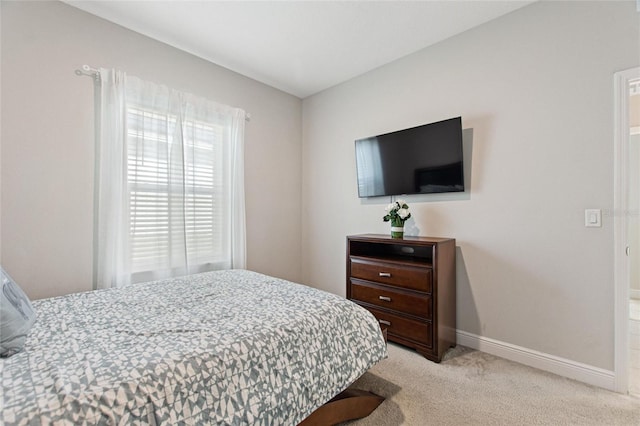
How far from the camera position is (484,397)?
5.73 feet

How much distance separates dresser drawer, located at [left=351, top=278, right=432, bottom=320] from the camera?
225cm

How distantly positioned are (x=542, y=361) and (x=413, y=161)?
181cm

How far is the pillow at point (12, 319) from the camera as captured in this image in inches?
40.4

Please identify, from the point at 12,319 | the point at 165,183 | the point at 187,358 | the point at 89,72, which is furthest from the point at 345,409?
the point at 89,72

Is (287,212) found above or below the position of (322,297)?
above

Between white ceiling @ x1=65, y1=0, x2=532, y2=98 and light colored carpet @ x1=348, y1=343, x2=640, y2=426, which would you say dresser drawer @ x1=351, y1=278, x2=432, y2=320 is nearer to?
light colored carpet @ x1=348, y1=343, x2=640, y2=426

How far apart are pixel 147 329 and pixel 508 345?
2470 millimetres

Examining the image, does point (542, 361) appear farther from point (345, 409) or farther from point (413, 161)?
point (413, 161)

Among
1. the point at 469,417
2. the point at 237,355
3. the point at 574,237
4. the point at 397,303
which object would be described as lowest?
the point at 469,417

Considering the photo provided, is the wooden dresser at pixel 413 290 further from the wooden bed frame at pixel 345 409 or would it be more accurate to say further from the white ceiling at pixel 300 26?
the white ceiling at pixel 300 26

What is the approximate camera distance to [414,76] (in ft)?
9.25

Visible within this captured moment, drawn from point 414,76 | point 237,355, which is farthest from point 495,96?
point 237,355

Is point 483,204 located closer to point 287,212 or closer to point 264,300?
point 264,300

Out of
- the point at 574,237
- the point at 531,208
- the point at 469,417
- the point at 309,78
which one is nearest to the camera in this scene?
the point at 469,417
